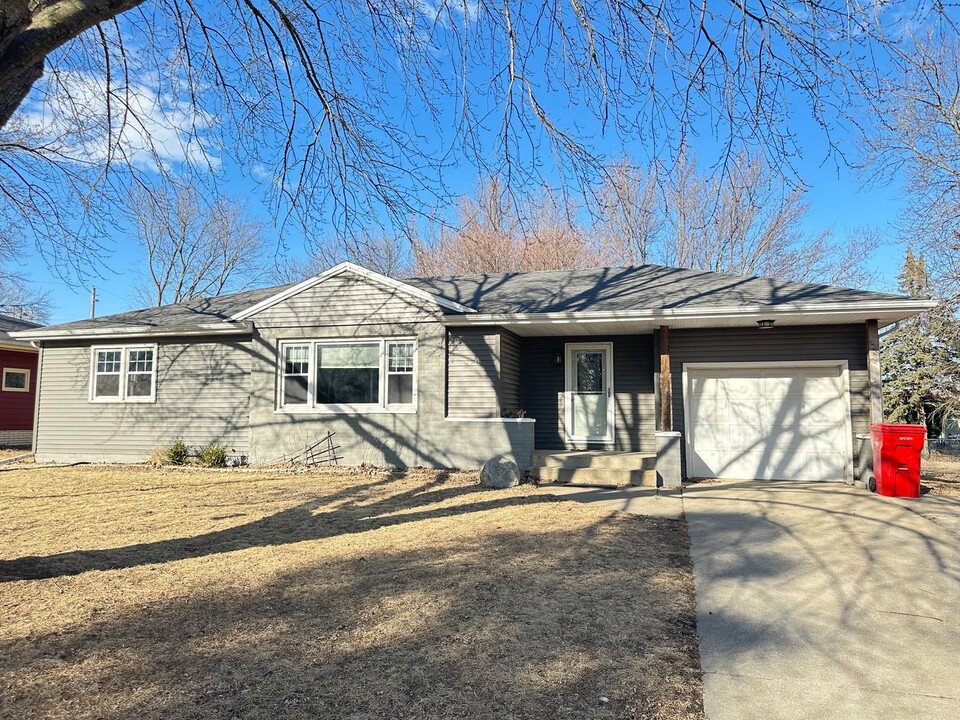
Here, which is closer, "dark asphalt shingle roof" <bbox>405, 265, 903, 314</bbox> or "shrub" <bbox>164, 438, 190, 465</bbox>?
"dark asphalt shingle roof" <bbox>405, 265, 903, 314</bbox>

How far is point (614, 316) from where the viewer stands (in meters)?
10.7

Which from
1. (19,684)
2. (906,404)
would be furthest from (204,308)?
(906,404)

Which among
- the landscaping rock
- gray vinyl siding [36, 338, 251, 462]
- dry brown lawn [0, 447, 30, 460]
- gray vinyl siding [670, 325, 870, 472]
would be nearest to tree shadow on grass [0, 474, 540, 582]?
the landscaping rock

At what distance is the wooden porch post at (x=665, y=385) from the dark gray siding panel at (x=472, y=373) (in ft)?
9.37

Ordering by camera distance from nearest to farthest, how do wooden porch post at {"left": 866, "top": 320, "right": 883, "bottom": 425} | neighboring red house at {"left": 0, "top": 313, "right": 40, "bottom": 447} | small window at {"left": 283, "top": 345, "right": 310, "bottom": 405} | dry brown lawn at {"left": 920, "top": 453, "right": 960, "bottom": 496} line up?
dry brown lawn at {"left": 920, "top": 453, "right": 960, "bottom": 496} → wooden porch post at {"left": 866, "top": 320, "right": 883, "bottom": 425} → small window at {"left": 283, "top": 345, "right": 310, "bottom": 405} → neighboring red house at {"left": 0, "top": 313, "right": 40, "bottom": 447}

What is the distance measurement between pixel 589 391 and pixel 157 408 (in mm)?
9260

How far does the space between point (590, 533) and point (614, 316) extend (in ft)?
15.9

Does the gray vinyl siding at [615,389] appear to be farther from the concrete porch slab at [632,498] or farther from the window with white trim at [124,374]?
the window with white trim at [124,374]

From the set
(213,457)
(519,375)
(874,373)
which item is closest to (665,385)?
(519,375)

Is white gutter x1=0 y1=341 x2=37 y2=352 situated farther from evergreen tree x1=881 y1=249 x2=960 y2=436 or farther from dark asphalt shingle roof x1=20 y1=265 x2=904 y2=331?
evergreen tree x1=881 y1=249 x2=960 y2=436

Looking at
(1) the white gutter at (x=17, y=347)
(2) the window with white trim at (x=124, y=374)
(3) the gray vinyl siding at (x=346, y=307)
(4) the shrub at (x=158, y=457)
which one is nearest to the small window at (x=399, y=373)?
(3) the gray vinyl siding at (x=346, y=307)

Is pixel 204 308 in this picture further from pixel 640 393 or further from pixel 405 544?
pixel 405 544

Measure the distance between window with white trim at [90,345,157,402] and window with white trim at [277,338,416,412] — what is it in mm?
3527

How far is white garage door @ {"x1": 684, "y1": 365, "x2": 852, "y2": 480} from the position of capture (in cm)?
1101
